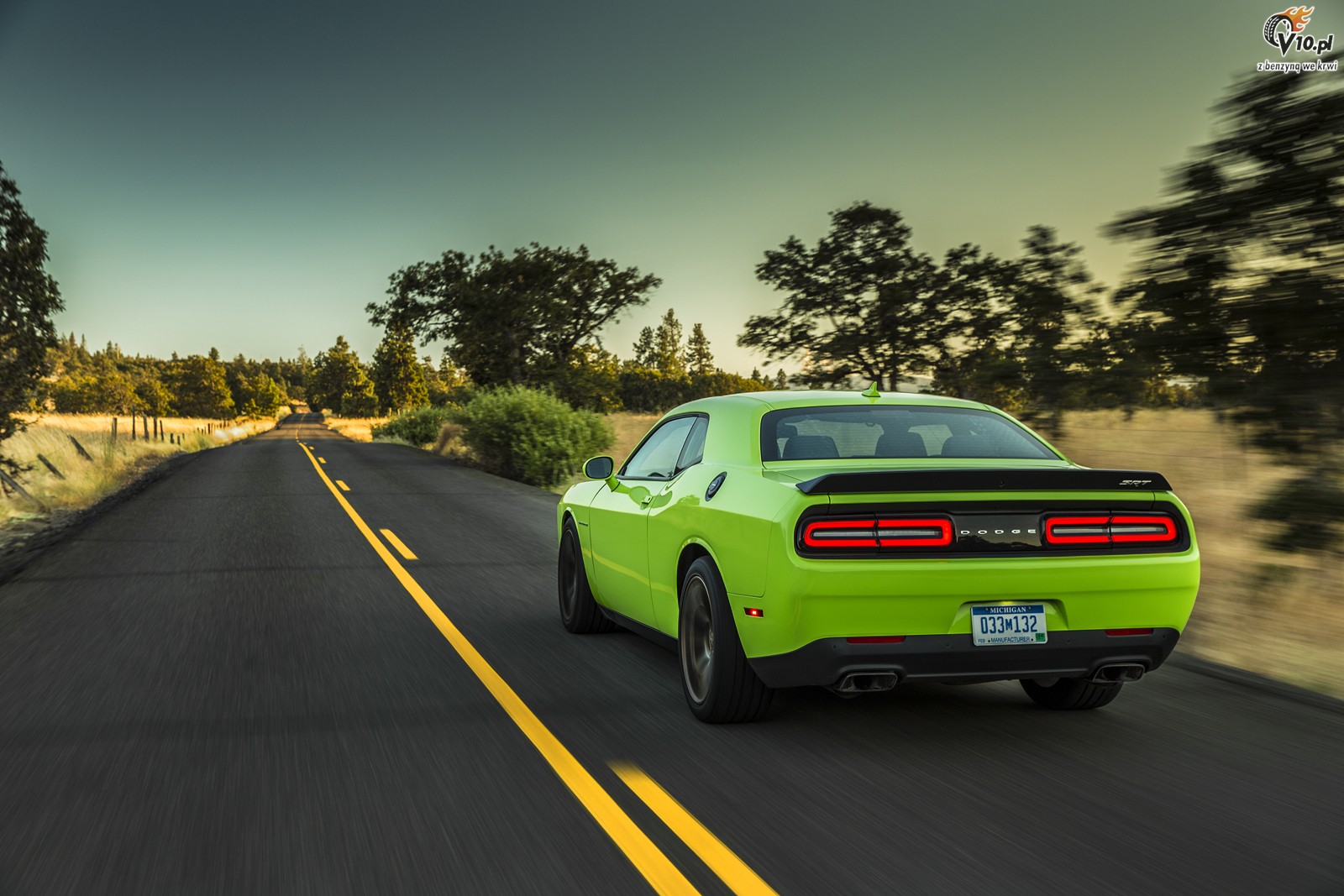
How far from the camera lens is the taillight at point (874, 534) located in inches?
166

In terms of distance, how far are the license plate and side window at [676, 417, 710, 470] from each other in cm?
180

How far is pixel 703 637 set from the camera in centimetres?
498

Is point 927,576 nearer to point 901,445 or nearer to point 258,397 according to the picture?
point 901,445

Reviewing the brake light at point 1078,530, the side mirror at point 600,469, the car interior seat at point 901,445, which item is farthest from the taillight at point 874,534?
the side mirror at point 600,469

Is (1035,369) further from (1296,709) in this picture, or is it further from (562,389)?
(562,389)

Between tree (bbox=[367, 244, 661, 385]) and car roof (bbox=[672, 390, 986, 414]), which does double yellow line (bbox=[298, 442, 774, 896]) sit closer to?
car roof (bbox=[672, 390, 986, 414])

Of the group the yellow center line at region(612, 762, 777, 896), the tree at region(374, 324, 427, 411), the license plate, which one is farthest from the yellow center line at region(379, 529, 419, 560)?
the tree at region(374, 324, 427, 411)

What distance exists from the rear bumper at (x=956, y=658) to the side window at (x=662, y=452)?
1.83m

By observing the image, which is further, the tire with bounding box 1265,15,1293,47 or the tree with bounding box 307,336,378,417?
the tree with bounding box 307,336,378,417

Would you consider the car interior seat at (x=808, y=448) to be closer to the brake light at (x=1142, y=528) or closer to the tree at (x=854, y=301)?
the brake light at (x=1142, y=528)

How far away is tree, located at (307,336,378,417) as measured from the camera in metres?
128

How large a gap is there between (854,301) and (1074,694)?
9.67m

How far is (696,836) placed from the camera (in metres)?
3.52

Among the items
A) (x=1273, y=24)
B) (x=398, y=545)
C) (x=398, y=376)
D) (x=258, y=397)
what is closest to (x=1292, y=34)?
(x=1273, y=24)
